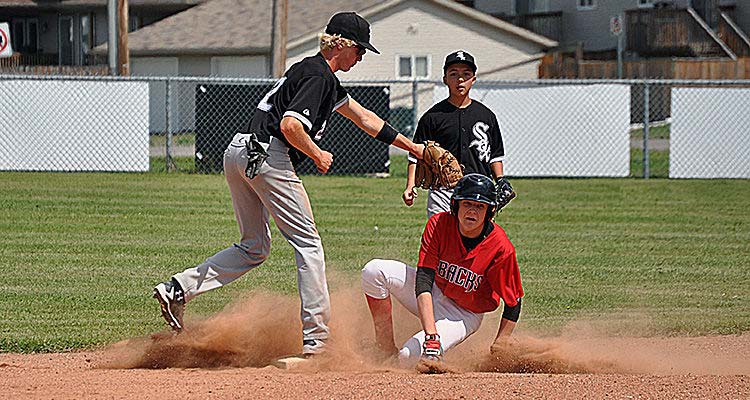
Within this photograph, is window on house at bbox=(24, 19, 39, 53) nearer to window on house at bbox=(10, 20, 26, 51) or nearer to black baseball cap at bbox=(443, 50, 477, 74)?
window on house at bbox=(10, 20, 26, 51)

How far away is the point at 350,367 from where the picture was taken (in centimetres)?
630

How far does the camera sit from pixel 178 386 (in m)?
5.60

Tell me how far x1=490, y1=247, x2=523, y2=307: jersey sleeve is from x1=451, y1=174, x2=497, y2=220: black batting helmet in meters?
0.25

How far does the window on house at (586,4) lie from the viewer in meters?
40.7

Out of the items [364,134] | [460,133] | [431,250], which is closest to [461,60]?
[460,133]

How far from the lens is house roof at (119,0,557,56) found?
37125 mm

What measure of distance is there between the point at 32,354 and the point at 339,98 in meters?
2.54

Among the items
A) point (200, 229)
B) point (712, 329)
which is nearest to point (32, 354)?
point (712, 329)

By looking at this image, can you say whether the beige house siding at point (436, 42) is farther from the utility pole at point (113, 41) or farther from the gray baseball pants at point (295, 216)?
the gray baseball pants at point (295, 216)

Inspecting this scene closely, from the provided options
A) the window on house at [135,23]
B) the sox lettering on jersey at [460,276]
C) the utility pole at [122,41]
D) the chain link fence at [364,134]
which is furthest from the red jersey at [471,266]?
the window on house at [135,23]

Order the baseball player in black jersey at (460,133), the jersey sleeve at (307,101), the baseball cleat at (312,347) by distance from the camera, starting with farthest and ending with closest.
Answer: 1. the baseball player in black jersey at (460,133)
2. the baseball cleat at (312,347)
3. the jersey sleeve at (307,101)

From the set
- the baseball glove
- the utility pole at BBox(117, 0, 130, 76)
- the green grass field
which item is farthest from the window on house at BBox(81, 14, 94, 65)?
the baseball glove

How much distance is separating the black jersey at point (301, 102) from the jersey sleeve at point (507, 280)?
1253 mm

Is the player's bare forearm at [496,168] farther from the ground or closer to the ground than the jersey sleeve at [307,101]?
closer to the ground
